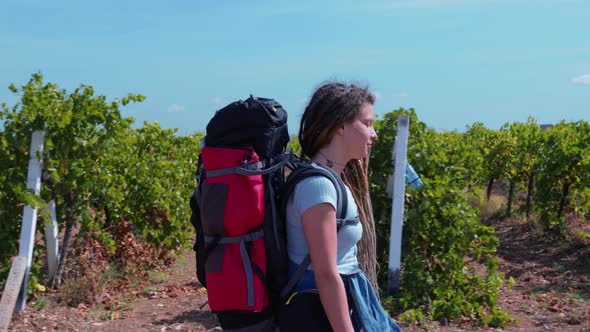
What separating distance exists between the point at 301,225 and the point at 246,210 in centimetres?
18

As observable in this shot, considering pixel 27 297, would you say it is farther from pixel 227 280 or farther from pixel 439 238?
pixel 227 280

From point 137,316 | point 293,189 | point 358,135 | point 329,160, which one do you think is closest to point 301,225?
point 293,189

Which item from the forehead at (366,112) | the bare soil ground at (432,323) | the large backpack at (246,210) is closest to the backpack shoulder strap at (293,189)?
the large backpack at (246,210)

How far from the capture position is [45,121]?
5.94 m

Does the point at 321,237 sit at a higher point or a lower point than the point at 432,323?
higher

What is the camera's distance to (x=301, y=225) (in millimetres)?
2043

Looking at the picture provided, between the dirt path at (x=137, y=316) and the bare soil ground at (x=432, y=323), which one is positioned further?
the bare soil ground at (x=432, y=323)

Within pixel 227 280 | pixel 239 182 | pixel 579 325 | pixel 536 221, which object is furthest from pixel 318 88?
pixel 536 221

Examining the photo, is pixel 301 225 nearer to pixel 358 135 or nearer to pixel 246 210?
pixel 246 210

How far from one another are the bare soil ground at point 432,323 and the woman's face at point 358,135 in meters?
2.73

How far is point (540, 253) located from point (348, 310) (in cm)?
896

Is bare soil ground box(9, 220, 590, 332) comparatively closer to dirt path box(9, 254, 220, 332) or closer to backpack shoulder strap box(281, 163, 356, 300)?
dirt path box(9, 254, 220, 332)

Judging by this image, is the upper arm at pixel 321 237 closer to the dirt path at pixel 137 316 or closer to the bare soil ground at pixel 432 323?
the bare soil ground at pixel 432 323

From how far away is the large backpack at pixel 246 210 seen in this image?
2.00 meters
